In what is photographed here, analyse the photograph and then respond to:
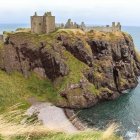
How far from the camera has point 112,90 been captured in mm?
115875

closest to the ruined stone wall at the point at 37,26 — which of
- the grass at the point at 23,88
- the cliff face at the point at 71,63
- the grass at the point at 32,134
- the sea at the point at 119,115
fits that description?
the cliff face at the point at 71,63

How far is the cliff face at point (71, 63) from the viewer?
10494 cm

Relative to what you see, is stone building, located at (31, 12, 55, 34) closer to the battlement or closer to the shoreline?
the battlement

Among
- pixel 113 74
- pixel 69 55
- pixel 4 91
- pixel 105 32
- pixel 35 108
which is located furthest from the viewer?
pixel 105 32

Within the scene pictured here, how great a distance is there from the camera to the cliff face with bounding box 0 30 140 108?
344 ft

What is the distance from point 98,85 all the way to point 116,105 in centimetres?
1016

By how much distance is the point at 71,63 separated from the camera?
361 ft

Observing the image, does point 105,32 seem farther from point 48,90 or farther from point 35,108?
point 35,108

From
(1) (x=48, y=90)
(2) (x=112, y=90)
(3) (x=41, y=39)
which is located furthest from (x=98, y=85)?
(3) (x=41, y=39)

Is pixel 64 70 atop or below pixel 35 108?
atop

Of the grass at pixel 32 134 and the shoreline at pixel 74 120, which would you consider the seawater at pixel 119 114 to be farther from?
the grass at pixel 32 134

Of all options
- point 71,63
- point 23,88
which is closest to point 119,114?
point 71,63

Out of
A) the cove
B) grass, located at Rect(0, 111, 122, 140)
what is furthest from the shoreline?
grass, located at Rect(0, 111, 122, 140)

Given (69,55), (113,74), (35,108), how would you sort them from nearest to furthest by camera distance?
(35,108) → (69,55) → (113,74)
